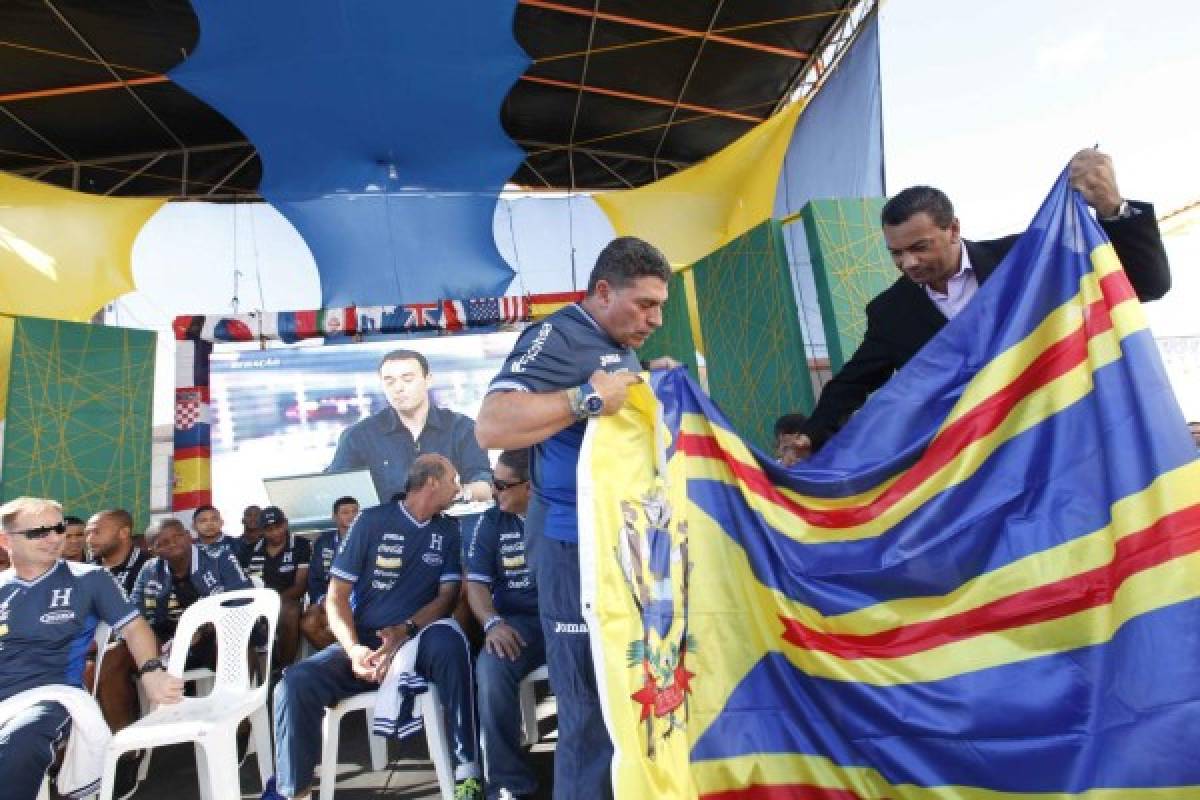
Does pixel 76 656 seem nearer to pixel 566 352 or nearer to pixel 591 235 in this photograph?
→ pixel 566 352

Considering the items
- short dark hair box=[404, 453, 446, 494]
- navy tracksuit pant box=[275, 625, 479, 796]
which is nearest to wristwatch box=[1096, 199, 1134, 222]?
navy tracksuit pant box=[275, 625, 479, 796]

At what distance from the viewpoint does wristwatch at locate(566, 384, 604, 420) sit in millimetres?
1789

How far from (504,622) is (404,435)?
4.45 metres

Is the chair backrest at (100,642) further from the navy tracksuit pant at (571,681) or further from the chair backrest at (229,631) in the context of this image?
the navy tracksuit pant at (571,681)

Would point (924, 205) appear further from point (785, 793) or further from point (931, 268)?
point (785, 793)

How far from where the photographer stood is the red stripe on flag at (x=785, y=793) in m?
1.85

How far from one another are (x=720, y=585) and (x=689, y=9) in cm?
814

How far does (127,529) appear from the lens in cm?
498

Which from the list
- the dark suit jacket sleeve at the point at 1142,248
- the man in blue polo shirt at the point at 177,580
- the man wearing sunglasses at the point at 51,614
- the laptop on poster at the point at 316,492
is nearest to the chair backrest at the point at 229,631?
the man wearing sunglasses at the point at 51,614

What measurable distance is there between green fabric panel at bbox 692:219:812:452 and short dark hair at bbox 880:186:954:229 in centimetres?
253

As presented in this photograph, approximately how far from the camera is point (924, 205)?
246 centimetres

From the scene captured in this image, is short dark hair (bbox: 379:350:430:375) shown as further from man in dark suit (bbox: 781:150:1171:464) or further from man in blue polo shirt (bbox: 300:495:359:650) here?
man in dark suit (bbox: 781:150:1171:464)

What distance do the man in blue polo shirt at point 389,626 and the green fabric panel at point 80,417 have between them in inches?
177

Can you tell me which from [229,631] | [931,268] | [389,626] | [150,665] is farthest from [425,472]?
[931,268]
